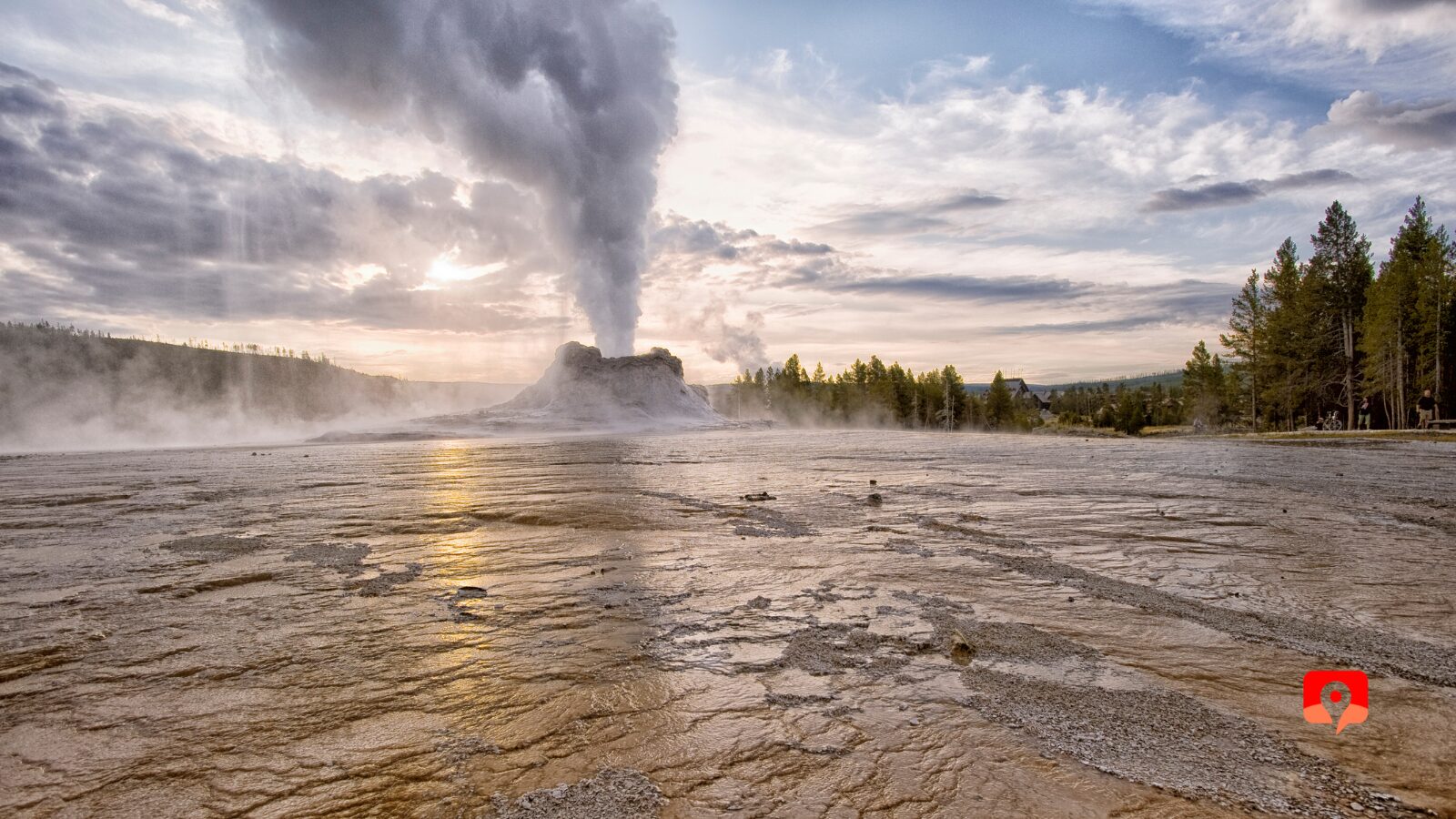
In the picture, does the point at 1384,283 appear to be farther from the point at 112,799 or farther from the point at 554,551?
the point at 112,799

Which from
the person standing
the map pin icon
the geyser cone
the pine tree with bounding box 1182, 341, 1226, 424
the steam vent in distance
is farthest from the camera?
the pine tree with bounding box 1182, 341, 1226, 424

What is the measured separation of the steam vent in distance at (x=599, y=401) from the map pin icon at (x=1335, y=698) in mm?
Result: 44936

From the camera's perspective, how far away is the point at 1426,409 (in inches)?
1416

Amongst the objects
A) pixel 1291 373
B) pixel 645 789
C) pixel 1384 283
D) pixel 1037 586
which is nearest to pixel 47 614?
pixel 645 789

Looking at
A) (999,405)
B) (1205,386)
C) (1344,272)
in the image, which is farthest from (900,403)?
(1344,272)

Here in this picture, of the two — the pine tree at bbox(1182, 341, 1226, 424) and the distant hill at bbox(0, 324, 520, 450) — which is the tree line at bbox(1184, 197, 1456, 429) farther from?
the distant hill at bbox(0, 324, 520, 450)

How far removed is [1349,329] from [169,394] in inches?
4676

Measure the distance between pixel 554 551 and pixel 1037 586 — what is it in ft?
15.2

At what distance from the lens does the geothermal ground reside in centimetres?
243

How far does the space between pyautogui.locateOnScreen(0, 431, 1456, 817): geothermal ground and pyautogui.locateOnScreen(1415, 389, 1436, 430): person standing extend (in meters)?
35.6

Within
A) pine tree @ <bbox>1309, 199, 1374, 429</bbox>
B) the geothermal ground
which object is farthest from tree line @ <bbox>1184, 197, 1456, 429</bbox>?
the geothermal ground

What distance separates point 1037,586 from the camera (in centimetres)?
521

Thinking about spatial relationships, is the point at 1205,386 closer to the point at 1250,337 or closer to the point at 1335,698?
the point at 1250,337

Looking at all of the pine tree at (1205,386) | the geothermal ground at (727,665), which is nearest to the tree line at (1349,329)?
the pine tree at (1205,386)
